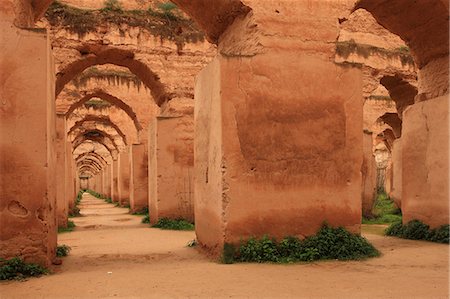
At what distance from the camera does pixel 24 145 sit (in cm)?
507

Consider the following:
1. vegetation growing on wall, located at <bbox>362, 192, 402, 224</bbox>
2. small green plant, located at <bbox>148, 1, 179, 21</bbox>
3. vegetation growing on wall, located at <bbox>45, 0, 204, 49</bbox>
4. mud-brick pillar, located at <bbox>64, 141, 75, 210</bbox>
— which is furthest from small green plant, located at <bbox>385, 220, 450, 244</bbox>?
small green plant, located at <bbox>148, 1, 179, 21</bbox>

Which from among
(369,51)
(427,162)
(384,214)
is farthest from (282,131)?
(369,51)

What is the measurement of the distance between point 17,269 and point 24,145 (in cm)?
138

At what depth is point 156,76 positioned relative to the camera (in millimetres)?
12250

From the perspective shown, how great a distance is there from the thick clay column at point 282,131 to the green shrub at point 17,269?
219 centimetres

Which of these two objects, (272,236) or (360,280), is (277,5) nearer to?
(272,236)

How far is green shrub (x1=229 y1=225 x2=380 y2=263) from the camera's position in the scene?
5.58 m

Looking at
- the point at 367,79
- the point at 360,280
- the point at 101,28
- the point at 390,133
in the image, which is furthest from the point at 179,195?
the point at 390,133

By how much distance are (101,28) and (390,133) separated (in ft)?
56.4

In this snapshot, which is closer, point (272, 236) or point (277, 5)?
point (272, 236)

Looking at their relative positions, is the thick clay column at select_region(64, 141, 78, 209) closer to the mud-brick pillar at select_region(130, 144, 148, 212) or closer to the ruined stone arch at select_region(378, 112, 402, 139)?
the mud-brick pillar at select_region(130, 144, 148, 212)

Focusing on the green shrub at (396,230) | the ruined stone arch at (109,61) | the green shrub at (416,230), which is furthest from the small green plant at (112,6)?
the green shrub at (416,230)

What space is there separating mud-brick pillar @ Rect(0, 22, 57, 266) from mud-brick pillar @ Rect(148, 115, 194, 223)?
5.34m

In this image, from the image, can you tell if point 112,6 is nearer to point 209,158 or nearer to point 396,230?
point 209,158
